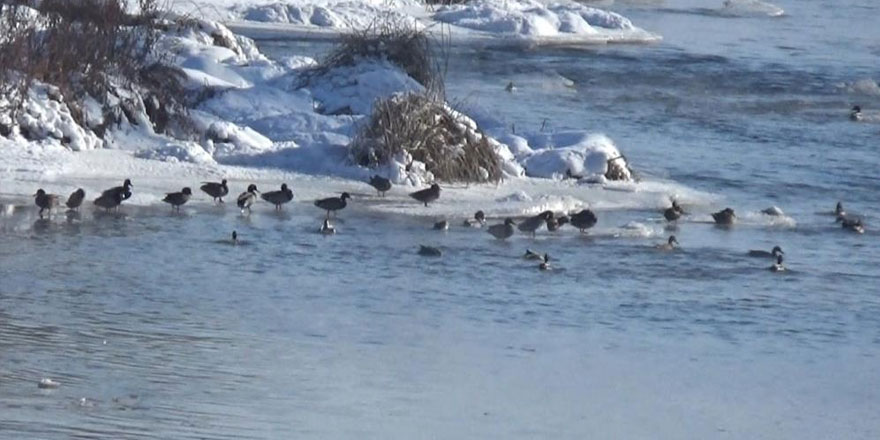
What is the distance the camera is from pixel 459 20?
3966cm

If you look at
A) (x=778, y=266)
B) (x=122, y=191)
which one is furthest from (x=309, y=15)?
(x=778, y=266)

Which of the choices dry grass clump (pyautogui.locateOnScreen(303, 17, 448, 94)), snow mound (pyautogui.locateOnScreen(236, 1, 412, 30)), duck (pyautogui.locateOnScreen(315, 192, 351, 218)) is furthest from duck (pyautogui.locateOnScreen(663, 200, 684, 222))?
snow mound (pyautogui.locateOnScreen(236, 1, 412, 30))

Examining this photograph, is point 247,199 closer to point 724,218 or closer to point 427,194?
point 427,194

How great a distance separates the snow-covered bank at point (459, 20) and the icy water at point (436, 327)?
17.0 metres

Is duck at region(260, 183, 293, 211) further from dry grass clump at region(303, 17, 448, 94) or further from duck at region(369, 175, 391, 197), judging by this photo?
dry grass clump at region(303, 17, 448, 94)

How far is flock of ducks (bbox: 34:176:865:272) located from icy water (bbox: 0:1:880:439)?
0.47ft

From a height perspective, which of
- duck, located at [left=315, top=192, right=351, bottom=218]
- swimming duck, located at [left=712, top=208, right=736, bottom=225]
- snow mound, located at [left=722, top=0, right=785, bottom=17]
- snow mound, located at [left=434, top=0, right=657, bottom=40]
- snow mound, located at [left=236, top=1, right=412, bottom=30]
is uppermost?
snow mound, located at [left=722, top=0, right=785, bottom=17]

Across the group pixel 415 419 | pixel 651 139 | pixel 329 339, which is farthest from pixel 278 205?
pixel 651 139

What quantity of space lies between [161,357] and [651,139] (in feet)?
43.3

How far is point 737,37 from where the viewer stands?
39.8 meters

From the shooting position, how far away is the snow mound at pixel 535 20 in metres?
38.3

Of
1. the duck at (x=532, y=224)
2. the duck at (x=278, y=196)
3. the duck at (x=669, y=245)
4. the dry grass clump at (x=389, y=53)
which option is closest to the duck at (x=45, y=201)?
the duck at (x=278, y=196)

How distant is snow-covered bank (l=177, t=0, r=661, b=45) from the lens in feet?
117

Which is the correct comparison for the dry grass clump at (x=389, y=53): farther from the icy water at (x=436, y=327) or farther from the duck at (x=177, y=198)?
the duck at (x=177, y=198)
